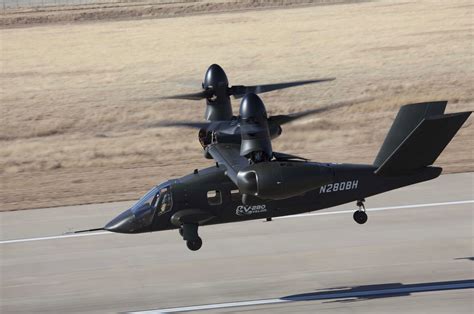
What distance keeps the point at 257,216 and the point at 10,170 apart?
59.6ft

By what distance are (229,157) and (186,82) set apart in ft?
56.2

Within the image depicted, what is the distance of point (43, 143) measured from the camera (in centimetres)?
4419

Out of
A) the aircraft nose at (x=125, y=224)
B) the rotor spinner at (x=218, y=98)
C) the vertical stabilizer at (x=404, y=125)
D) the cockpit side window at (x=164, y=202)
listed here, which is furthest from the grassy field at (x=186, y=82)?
the vertical stabilizer at (x=404, y=125)

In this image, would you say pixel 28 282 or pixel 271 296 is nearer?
pixel 271 296

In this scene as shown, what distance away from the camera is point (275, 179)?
21703mm

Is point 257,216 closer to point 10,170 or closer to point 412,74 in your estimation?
point 10,170

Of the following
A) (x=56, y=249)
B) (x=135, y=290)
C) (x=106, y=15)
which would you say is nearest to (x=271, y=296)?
(x=135, y=290)

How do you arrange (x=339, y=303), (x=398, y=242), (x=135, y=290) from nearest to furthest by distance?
(x=339, y=303) < (x=135, y=290) < (x=398, y=242)

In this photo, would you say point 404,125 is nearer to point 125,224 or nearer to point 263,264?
point 263,264

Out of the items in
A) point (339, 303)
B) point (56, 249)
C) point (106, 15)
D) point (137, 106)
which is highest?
point (106, 15)

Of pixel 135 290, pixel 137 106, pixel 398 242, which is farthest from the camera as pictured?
pixel 137 106

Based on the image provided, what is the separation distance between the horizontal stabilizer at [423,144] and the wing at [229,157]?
162 inches

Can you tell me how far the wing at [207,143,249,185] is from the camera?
78.1 feet

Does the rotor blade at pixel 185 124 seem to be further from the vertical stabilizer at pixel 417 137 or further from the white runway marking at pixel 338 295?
the vertical stabilizer at pixel 417 137
